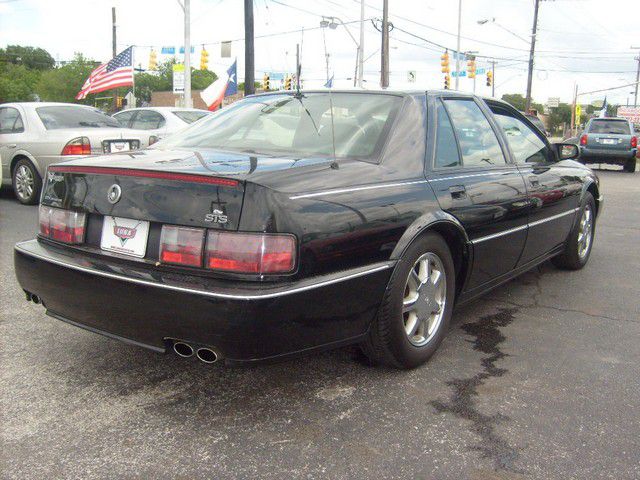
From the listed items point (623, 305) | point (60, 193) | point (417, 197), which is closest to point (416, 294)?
point (417, 197)

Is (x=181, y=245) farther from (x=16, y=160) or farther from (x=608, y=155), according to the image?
(x=608, y=155)

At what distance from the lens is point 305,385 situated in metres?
3.09

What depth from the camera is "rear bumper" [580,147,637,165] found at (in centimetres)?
1842

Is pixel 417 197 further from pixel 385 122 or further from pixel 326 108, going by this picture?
pixel 326 108

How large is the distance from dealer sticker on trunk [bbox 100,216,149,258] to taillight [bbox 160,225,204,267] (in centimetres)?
12

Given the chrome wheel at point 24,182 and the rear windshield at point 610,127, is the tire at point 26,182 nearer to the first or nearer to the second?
the chrome wheel at point 24,182

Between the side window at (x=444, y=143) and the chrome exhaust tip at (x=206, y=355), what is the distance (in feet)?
5.40

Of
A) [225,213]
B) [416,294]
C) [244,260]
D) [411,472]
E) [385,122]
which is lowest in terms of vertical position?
[411,472]

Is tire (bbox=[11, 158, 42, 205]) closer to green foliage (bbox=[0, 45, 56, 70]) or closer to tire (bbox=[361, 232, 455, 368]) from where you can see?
tire (bbox=[361, 232, 455, 368])

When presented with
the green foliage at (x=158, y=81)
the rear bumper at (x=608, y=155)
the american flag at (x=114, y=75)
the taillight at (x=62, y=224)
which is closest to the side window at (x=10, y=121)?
the taillight at (x=62, y=224)

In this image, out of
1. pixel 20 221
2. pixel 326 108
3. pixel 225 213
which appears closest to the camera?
pixel 225 213

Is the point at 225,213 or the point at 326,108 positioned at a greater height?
the point at 326,108

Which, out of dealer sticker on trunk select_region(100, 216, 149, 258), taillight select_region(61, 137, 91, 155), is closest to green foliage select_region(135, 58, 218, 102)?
taillight select_region(61, 137, 91, 155)

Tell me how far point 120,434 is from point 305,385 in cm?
90
